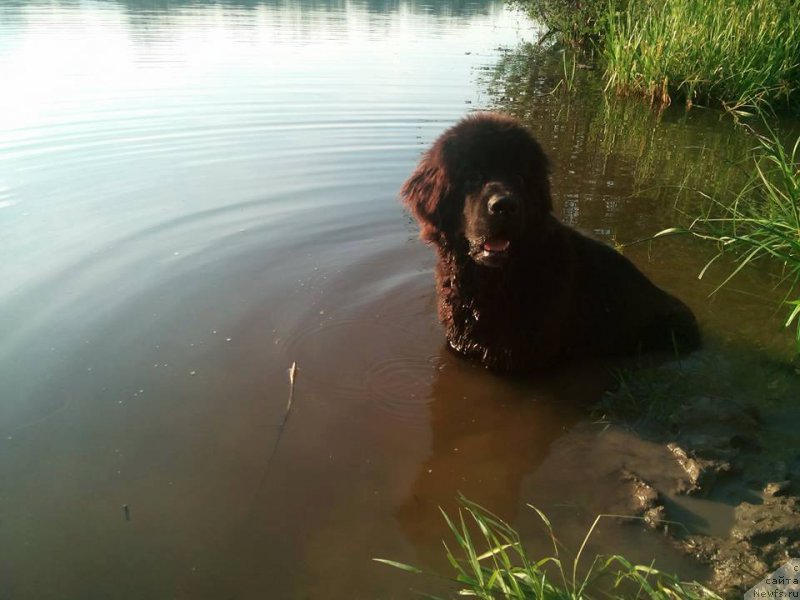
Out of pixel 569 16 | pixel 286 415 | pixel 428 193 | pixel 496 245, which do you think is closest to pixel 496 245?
pixel 496 245

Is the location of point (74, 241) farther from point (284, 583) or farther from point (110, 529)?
point (284, 583)

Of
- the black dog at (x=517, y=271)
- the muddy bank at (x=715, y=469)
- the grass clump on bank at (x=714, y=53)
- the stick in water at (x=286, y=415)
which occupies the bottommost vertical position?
the stick in water at (x=286, y=415)

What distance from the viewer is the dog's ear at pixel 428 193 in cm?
353

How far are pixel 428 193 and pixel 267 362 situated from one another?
4.89 feet

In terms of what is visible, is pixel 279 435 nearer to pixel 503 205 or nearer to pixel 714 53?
pixel 503 205

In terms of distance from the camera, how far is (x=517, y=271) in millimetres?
3518

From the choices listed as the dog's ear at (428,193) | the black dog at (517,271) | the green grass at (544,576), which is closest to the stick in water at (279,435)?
the green grass at (544,576)

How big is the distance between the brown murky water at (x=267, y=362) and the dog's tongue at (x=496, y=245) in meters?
0.86

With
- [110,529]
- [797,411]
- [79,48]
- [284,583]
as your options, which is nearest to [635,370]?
[797,411]

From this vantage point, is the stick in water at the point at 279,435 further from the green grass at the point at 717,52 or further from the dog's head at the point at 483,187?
the green grass at the point at 717,52

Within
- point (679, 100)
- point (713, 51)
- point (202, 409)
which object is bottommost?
point (202, 409)

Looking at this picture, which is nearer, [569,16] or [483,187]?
[483,187]

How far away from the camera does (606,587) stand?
83.5 inches

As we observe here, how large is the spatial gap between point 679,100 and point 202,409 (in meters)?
10.9
